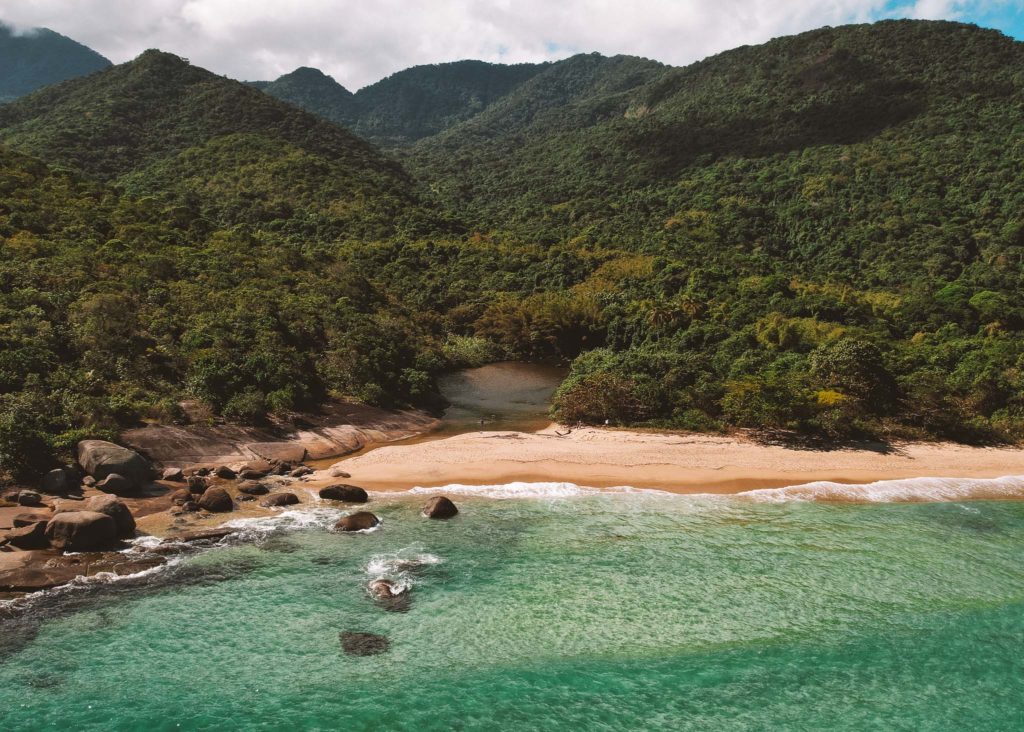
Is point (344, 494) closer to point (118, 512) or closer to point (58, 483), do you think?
point (118, 512)

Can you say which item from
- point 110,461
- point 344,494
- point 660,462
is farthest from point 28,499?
point 660,462

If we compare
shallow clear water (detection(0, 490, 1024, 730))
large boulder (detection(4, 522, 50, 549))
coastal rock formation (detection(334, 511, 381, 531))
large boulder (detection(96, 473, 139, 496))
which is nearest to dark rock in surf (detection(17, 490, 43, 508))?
large boulder (detection(96, 473, 139, 496))

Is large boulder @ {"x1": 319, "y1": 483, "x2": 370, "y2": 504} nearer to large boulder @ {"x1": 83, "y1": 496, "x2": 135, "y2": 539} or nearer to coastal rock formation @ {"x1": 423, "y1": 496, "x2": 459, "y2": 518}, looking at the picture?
coastal rock formation @ {"x1": 423, "y1": 496, "x2": 459, "y2": 518}

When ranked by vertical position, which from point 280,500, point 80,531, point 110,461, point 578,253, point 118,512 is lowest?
point 280,500

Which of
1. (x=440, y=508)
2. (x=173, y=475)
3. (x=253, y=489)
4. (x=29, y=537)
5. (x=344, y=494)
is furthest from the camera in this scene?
(x=173, y=475)

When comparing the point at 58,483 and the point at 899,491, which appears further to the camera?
the point at 899,491

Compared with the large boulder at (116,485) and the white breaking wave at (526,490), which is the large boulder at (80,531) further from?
the white breaking wave at (526,490)

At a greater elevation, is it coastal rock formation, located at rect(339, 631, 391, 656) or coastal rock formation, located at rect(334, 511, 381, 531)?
coastal rock formation, located at rect(334, 511, 381, 531)
